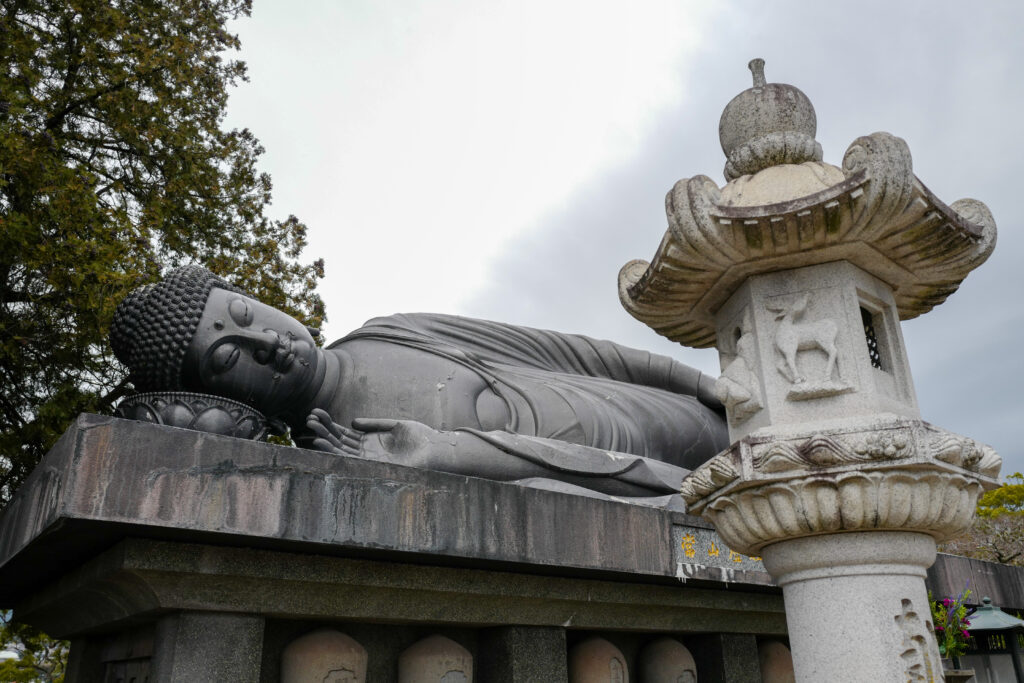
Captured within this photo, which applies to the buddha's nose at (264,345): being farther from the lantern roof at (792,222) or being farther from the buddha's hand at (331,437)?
the lantern roof at (792,222)

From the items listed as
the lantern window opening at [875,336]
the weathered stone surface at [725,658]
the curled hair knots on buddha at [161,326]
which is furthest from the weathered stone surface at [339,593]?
the lantern window opening at [875,336]

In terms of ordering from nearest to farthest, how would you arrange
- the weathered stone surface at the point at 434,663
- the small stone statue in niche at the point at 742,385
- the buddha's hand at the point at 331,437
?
1. the small stone statue in niche at the point at 742,385
2. the weathered stone surface at the point at 434,663
3. the buddha's hand at the point at 331,437

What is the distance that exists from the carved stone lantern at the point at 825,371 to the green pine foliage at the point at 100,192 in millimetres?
4600

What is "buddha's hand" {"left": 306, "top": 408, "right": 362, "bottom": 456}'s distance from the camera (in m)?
3.75

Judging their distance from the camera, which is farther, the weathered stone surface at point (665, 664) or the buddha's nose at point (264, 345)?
the buddha's nose at point (264, 345)

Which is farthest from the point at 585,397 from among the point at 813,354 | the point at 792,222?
the point at 792,222

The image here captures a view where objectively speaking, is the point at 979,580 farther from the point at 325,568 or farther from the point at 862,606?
the point at 325,568

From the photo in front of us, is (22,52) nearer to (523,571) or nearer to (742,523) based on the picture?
(523,571)

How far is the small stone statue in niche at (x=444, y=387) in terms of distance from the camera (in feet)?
12.9

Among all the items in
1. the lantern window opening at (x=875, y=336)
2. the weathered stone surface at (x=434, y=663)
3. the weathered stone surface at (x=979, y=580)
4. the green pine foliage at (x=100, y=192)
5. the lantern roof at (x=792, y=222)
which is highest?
the green pine foliage at (x=100, y=192)

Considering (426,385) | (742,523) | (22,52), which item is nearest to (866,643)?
(742,523)

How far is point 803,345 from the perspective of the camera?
2.93 meters

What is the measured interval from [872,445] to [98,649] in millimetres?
3286

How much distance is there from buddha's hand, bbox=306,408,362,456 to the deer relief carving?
200 centimetres
